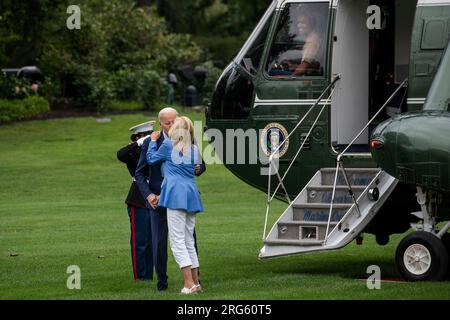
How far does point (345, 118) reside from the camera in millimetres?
14984

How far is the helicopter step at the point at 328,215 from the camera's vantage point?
531 inches

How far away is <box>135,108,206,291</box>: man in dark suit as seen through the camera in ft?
41.1

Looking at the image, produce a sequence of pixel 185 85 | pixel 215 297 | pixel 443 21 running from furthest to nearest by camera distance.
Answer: pixel 185 85 → pixel 443 21 → pixel 215 297

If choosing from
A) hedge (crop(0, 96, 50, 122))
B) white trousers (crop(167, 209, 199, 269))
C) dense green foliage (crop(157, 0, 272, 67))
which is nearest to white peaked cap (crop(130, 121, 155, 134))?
white trousers (crop(167, 209, 199, 269))

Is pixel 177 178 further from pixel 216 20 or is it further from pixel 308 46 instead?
pixel 216 20

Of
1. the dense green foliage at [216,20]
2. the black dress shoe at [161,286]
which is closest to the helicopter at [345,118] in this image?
the black dress shoe at [161,286]

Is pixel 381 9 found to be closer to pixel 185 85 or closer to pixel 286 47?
pixel 286 47

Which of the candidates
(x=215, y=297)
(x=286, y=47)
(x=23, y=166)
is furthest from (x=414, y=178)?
(x=23, y=166)

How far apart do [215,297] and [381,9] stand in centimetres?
499

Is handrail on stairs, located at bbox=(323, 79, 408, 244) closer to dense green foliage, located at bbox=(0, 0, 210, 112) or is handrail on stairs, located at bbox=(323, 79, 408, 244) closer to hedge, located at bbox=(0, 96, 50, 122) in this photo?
dense green foliage, located at bbox=(0, 0, 210, 112)

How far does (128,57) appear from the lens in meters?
42.8

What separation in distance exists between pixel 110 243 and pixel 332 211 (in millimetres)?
5050

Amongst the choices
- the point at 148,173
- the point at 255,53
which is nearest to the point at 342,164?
the point at 255,53

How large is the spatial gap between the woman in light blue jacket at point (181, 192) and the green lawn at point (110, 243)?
1.41 ft
